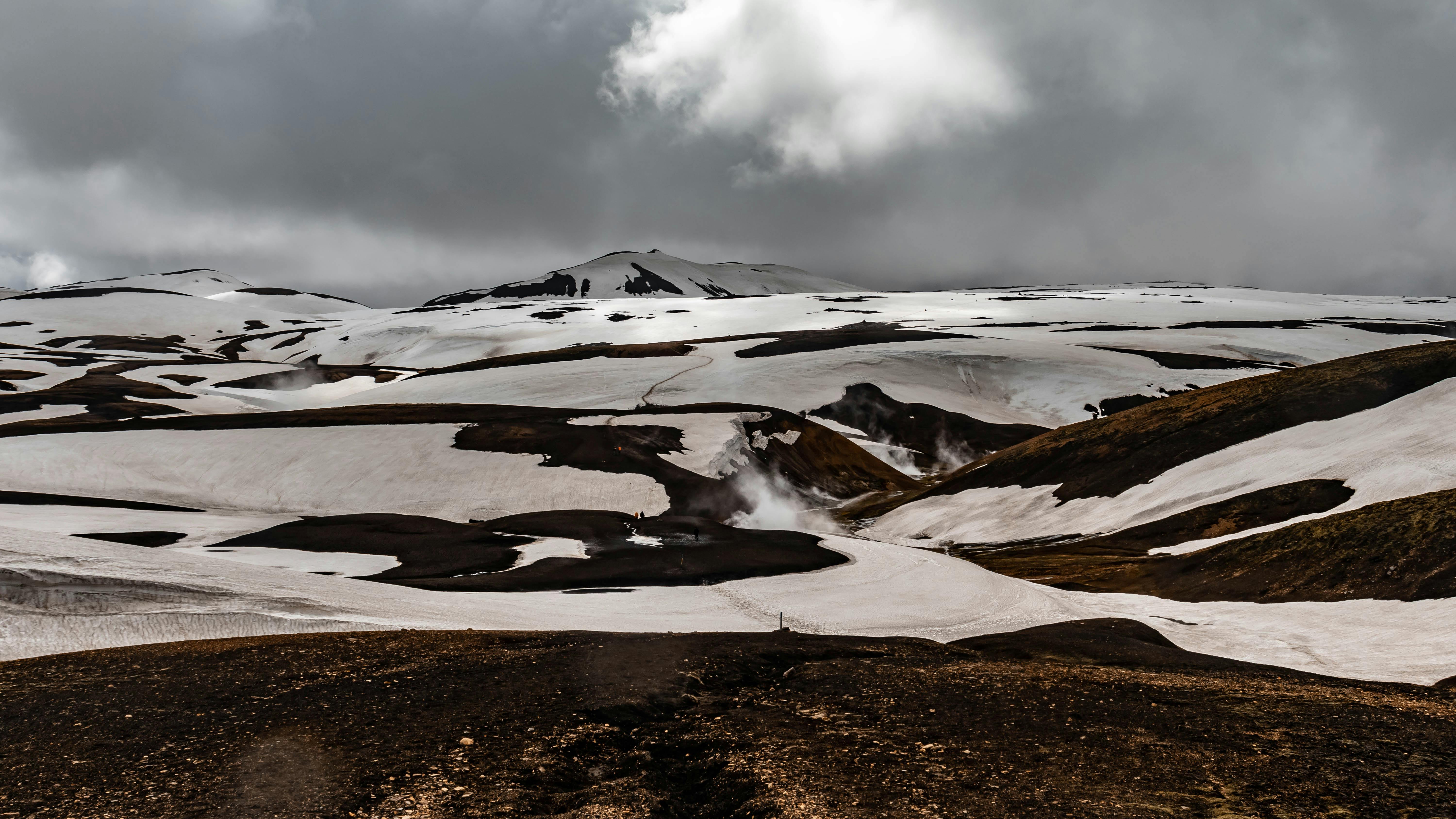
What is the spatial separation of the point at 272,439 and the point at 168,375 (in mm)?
90804

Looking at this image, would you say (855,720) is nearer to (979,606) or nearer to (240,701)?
(240,701)

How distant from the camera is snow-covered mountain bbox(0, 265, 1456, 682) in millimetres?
21094

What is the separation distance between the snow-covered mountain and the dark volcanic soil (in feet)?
13.1

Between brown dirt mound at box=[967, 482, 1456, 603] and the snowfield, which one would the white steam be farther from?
the snowfield

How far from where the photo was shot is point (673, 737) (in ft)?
39.0

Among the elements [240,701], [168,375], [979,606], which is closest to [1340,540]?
[979,606]

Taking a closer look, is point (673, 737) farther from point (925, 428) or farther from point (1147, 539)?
point (925, 428)

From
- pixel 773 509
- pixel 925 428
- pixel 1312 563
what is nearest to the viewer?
pixel 1312 563

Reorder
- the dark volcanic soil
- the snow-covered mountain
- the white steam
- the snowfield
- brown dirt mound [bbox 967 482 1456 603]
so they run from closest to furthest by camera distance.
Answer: the dark volcanic soil → the snowfield → the snow-covered mountain → brown dirt mound [bbox 967 482 1456 603] → the white steam

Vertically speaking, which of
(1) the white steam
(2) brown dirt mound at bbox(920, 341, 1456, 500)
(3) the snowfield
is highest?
(2) brown dirt mound at bbox(920, 341, 1456, 500)

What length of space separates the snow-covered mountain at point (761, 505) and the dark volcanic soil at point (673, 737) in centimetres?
399

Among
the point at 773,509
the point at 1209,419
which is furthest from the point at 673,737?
the point at 1209,419

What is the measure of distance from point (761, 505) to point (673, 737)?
49.0m

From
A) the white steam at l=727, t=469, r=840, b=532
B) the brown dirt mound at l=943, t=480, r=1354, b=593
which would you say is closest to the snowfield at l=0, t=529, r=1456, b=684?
the brown dirt mound at l=943, t=480, r=1354, b=593
